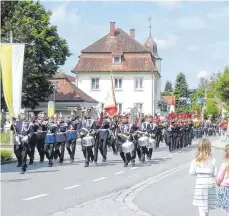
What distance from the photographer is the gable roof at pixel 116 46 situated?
261 ft

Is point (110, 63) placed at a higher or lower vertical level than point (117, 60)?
lower

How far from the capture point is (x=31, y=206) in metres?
11.6

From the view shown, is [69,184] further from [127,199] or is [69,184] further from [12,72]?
[12,72]

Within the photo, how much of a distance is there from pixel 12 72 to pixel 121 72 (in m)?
58.5

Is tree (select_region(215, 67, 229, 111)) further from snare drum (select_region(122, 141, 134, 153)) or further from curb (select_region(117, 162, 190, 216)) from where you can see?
curb (select_region(117, 162, 190, 216))

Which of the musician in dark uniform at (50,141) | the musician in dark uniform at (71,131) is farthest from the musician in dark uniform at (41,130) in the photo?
the musician in dark uniform at (71,131)

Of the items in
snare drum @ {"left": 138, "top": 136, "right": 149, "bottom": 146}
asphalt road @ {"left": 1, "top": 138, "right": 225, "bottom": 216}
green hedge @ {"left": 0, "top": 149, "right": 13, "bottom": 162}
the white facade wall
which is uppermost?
the white facade wall

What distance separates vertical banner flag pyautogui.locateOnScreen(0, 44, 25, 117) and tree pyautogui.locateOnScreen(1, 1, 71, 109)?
23.8 meters

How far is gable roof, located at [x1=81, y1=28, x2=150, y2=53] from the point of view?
7962 centimetres

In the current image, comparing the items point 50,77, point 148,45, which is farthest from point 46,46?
point 148,45

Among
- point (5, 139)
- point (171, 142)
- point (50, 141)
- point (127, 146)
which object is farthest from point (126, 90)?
point (127, 146)

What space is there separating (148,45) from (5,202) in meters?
90.2

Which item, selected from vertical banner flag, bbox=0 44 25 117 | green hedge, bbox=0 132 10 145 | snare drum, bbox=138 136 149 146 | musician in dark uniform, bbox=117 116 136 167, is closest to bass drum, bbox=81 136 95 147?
musician in dark uniform, bbox=117 116 136 167

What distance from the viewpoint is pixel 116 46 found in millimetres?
80375
